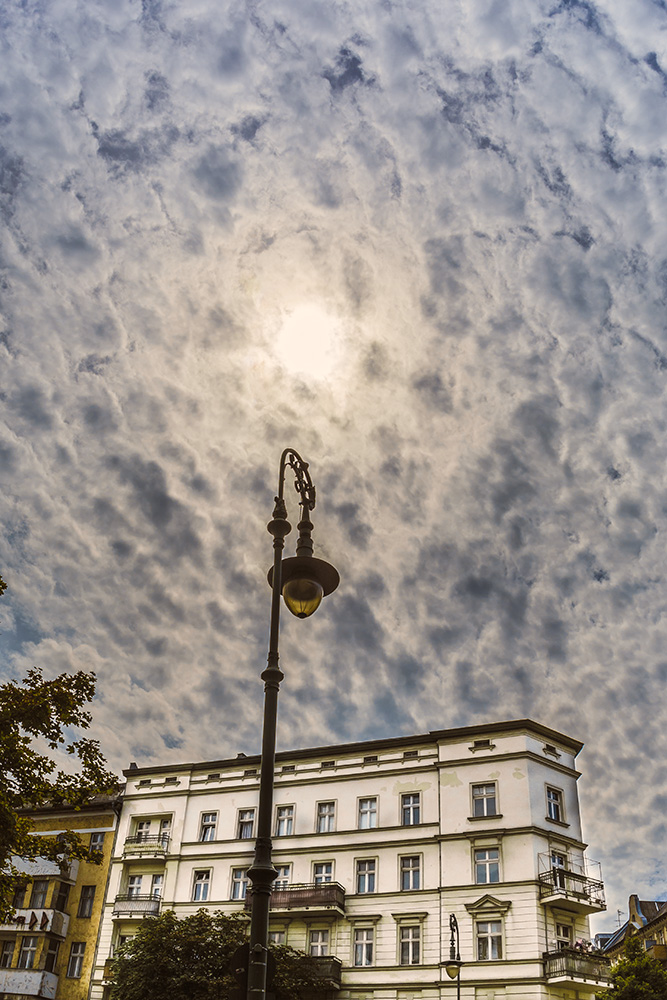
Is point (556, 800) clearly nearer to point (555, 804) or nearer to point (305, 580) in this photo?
point (555, 804)

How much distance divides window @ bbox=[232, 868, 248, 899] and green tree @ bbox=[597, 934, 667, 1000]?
1912cm

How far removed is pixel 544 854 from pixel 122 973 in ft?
63.8

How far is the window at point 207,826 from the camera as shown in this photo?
157 ft

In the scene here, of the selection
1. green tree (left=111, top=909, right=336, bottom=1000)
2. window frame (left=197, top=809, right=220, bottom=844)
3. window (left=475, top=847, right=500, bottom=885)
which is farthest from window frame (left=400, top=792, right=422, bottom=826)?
window frame (left=197, top=809, right=220, bottom=844)

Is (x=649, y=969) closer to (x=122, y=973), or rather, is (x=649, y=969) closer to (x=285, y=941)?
(x=285, y=941)

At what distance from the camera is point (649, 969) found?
49.3 meters

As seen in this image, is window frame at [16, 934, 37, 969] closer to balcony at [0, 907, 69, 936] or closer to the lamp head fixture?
balcony at [0, 907, 69, 936]

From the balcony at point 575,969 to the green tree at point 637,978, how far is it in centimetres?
798

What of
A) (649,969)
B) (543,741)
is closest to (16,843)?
(543,741)

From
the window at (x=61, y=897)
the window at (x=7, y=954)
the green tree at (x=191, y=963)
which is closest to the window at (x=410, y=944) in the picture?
the green tree at (x=191, y=963)

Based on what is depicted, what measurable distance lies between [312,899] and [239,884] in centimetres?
538

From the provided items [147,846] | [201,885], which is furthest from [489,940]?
[147,846]

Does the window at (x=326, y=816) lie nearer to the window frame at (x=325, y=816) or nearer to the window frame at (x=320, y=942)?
the window frame at (x=325, y=816)

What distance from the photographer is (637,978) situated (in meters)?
48.6
